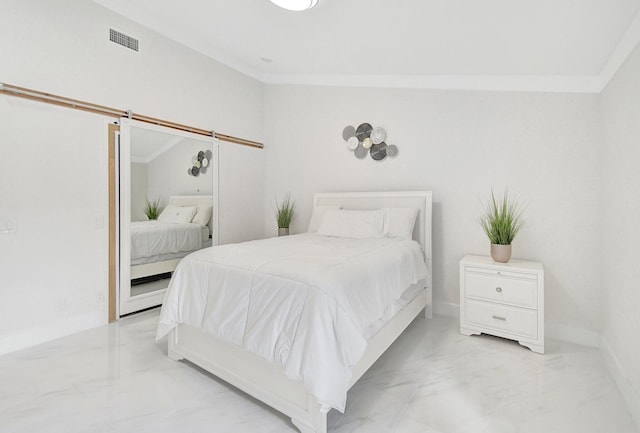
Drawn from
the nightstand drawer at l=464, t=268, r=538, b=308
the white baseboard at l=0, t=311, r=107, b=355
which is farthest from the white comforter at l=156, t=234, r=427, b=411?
the white baseboard at l=0, t=311, r=107, b=355

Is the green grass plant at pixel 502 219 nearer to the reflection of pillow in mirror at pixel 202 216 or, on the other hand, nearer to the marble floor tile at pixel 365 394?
the marble floor tile at pixel 365 394

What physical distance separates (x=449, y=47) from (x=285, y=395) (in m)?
2.87

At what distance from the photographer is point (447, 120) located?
332cm

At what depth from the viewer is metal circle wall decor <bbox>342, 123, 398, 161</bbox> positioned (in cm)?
369

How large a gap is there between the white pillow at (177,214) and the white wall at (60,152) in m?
0.59

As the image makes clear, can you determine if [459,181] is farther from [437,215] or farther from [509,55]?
[509,55]

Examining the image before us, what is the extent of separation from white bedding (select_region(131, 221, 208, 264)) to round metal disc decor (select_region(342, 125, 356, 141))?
210cm

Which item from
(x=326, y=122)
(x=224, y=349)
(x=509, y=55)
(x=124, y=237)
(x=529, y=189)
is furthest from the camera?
(x=326, y=122)

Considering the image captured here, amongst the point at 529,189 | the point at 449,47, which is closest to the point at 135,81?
the point at 449,47

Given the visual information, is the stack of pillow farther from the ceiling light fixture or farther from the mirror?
the ceiling light fixture

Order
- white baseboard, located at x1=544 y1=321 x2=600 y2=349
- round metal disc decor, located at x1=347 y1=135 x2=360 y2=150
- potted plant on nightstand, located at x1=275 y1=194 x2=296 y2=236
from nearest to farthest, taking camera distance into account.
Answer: white baseboard, located at x1=544 y1=321 x2=600 y2=349
round metal disc decor, located at x1=347 y1=135 x2=360 y2=150
potted plant on nightstand, located at x1=275 y1=194 x2=296 y2=236

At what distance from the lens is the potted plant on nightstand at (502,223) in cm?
271

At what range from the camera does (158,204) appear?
3404mm

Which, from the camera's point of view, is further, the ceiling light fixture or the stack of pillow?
the stack of pillow
